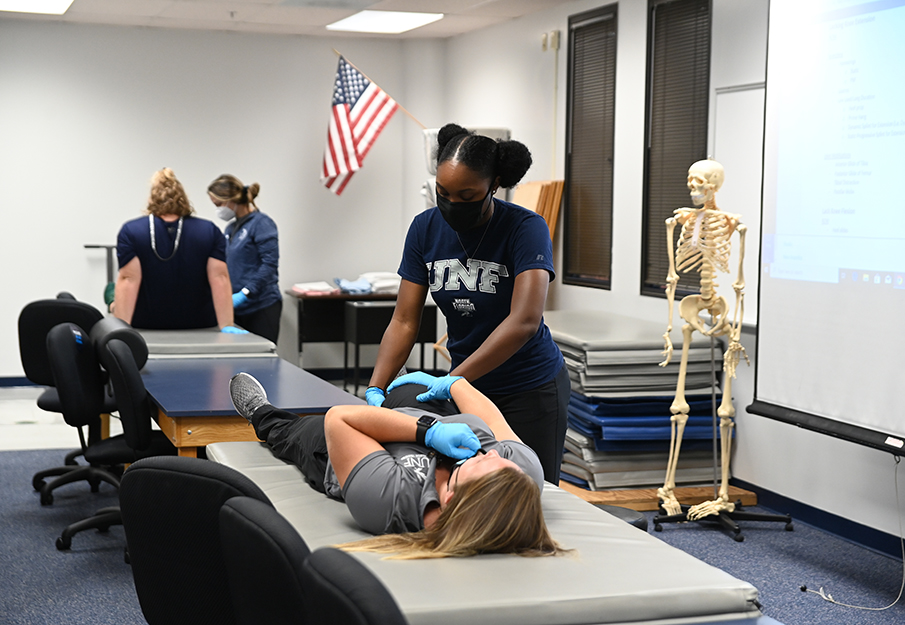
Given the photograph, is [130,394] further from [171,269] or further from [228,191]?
[228,191]

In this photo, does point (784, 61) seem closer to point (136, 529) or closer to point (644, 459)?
point (644, 459)

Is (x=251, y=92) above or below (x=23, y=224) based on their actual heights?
above

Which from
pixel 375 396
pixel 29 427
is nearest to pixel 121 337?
pixel 375 396

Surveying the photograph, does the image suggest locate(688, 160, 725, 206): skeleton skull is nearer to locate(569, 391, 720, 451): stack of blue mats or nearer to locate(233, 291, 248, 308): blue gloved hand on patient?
locate(569, 391, 720, 451): stack of blue mats

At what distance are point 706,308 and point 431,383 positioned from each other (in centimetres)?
177

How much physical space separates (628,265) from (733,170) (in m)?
0.91

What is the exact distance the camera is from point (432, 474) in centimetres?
196

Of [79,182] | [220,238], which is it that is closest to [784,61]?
[220,238]

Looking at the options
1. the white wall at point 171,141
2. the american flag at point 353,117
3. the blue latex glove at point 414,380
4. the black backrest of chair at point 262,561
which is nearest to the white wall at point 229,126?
the white wall at point 171,141

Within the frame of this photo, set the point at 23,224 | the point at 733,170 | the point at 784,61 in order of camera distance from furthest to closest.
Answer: the point at 23,224 → the point at 733,170 → the point at 784,61

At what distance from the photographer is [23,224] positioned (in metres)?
6.57

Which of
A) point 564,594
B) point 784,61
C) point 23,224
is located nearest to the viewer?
point 564,594

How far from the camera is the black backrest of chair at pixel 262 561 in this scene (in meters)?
1.05

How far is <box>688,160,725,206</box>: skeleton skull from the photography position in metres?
3.65
